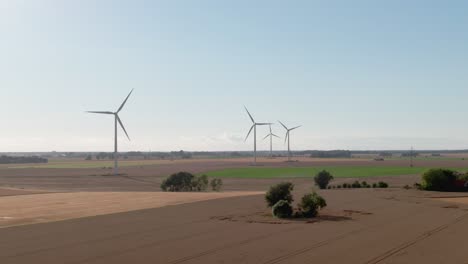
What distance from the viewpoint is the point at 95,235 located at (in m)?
26.0

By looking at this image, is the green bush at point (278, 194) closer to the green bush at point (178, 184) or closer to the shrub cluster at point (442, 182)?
the shrub cluster at point (442, 182)

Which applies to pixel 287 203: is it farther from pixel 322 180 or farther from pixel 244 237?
pixel 322 180

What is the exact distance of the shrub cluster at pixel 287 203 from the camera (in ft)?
111

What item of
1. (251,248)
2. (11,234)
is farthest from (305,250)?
(11,234)

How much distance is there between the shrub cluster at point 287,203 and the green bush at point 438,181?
23.6 m

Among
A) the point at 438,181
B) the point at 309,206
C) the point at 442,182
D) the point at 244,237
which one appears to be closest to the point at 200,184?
the point at 438,181

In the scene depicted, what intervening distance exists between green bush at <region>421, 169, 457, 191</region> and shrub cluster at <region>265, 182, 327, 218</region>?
23558 millimetres

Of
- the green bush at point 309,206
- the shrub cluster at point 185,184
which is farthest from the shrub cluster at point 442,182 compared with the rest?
the shrub cluster at point 185,184

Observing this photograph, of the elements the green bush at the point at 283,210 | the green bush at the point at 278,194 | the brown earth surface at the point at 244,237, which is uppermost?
the green bush at the point at 278,194

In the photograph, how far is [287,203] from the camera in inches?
1345

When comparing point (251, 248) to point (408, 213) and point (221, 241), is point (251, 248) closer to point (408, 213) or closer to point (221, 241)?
point (221, 241)

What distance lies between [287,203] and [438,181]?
28.3 m

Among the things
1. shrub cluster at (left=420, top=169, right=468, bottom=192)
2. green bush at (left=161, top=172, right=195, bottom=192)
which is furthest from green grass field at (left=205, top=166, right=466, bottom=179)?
shrub cluster at (left=420, top=169, right=468, bottom=192)

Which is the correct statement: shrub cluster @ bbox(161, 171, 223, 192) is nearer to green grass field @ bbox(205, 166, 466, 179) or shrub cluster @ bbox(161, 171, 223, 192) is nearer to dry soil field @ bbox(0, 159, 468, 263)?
dry soil field @ bbox(0, 159, 468, 263)
